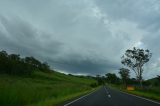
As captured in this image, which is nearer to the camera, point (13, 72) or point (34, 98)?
point (34, 98)

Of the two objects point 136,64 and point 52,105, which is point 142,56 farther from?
point 52,105

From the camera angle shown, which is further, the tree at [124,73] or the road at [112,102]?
the tree at [124,73]

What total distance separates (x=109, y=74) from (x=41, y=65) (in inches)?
2172

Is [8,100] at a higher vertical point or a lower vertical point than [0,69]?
lower

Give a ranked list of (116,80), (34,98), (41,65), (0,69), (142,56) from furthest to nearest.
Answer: (116,80), (41,65), (0,69), (142,56), (34,98)

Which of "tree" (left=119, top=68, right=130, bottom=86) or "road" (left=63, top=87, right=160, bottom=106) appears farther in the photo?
"tree" (left=119, top=68, right=130, bottom=86)

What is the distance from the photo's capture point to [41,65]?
16862 cm

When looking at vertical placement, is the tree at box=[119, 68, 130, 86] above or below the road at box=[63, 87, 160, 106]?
above

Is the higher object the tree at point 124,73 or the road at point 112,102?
the tree at point 124,73

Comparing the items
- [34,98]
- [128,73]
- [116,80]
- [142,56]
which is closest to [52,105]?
[34,98]

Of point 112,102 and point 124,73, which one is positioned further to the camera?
point 124,73

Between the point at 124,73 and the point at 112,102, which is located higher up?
the point at 124,73

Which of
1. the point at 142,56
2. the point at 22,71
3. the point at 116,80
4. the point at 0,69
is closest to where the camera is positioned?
the point at 142,56

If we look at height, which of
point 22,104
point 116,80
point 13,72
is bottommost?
point 22,104
